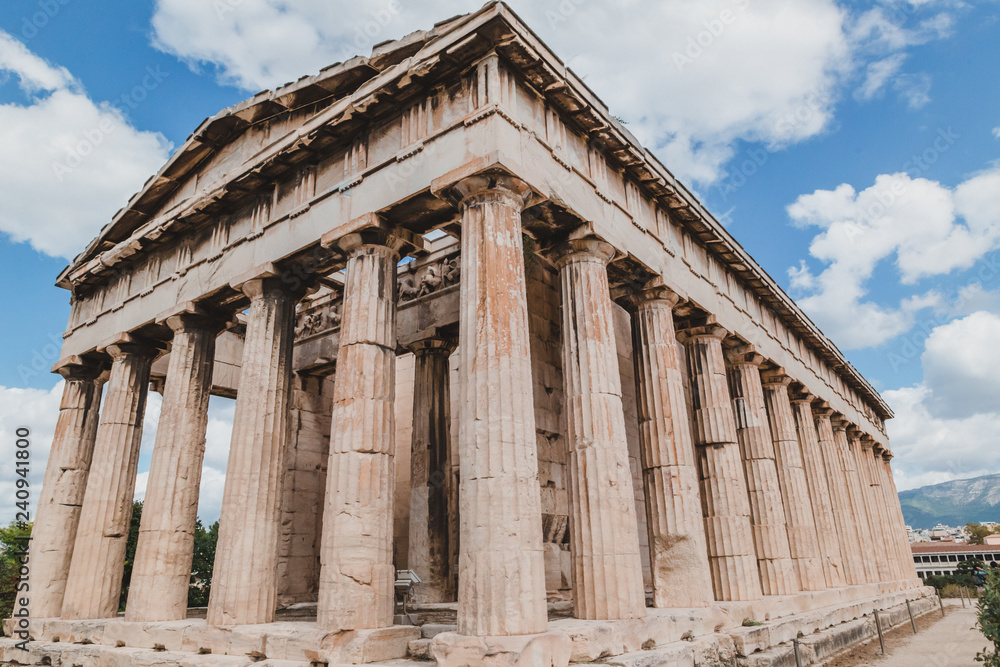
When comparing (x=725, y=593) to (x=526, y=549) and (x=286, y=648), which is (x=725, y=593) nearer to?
(x=526, y=549)

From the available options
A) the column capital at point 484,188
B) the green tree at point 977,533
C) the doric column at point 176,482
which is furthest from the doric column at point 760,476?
the green tree at point 977,533

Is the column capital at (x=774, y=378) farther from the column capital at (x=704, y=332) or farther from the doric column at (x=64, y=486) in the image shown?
the doric column at (x=64, y=486)

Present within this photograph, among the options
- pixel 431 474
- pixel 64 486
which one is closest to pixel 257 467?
pixel 431 474

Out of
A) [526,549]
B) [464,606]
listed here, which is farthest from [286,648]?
[526,549]

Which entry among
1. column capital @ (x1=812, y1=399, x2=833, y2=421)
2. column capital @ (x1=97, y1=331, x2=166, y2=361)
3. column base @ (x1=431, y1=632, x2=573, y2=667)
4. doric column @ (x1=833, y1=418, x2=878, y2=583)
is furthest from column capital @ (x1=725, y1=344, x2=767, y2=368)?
column capital @ (x1=97, y1=331, x2=166, y2=361)

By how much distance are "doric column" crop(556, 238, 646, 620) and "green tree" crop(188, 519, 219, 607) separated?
21.5 metres

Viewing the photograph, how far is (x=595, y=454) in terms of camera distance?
10.4 m

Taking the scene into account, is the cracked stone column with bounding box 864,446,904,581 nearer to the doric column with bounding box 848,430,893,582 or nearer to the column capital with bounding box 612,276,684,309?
the doric column with bounding box 848,430,893,582

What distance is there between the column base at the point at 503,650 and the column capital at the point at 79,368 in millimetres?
14979

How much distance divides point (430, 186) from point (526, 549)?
5832 mm

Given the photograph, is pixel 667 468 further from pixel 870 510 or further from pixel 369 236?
pixel 870 510

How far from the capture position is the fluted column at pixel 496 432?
814cm

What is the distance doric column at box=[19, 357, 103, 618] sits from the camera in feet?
52.6

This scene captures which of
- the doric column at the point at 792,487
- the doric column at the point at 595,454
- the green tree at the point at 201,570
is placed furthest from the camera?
the green tree at the point at 201,570
